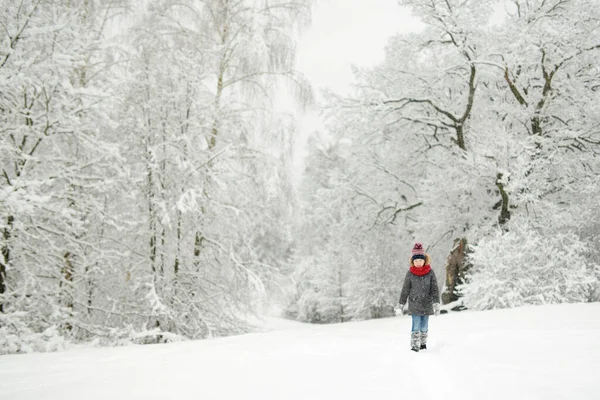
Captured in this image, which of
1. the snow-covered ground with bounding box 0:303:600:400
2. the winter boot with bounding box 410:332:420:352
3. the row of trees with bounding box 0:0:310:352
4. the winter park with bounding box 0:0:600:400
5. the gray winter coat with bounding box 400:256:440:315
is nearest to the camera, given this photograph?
the snow-covered ground with bounding box 0:303:600:400

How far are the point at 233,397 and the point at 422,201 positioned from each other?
11.8m

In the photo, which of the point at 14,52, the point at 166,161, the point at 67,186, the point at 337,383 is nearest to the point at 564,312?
the point at 337,383

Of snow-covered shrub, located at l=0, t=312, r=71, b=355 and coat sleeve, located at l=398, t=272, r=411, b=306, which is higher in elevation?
coat sleeve, located at l=398, t=272, r=411, b=306

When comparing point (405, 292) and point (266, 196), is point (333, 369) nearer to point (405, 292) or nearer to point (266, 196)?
point (405, 292)

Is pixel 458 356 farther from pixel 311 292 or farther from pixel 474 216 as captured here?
pixel 311 292

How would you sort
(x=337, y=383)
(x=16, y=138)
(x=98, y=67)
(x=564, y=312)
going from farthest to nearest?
(x=98, y=67)
(x=564, y=312)
(x=16, y=138)
(x=337, y=383)

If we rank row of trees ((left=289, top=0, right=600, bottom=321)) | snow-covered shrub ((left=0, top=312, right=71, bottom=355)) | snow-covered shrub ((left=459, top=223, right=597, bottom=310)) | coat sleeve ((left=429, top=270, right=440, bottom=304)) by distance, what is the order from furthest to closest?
row of trees ((left=289, top=0, right=600, bottom=321))
snow-covered shrub ((left=459, top=223, right=597, bottom=310))
snow-covered shrub ((left=0, top=312, right=71, bottom=355))
coat sleeve ((left=429, top=270, right=440, bottom=304))

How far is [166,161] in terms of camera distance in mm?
7781

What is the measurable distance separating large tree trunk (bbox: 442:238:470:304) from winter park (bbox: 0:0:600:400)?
0.06 metres

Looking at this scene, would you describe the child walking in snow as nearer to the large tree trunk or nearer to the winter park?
the winter park

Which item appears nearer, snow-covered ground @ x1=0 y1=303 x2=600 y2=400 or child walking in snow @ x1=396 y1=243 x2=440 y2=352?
snow-covered ground @ x1=0 y1=303 x2=600 y2=400

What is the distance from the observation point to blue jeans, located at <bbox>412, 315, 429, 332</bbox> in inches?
210

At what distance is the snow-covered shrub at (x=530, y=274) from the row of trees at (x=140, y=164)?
15.6 ft

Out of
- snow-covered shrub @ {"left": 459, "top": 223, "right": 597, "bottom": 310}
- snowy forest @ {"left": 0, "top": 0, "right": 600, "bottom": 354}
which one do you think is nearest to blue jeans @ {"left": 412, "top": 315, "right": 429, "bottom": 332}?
snowy forest @ {"left": 0, "top": 0, "right": 600, "bottom": 354}
